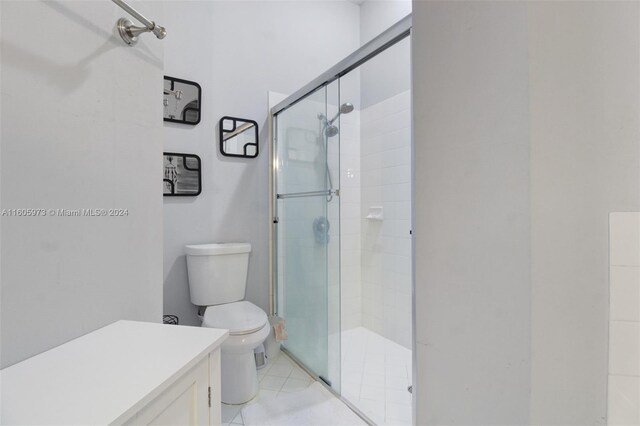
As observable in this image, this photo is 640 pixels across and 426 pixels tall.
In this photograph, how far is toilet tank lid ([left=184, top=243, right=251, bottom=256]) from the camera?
1768 millimetres

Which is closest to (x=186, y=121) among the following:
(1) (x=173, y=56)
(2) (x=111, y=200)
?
(1) (x=173, y=56)

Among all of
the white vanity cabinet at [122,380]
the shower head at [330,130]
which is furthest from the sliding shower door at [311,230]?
the white vanity cabinet at [122,380]

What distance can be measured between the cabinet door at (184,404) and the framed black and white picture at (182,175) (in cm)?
135

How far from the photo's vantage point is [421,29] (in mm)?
580

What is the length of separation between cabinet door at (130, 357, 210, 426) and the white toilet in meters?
0.78

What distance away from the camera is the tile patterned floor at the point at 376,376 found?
149 cm

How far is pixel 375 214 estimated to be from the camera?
2.29 m

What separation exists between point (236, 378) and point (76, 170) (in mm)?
1255

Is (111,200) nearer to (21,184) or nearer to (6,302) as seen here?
(21,184)

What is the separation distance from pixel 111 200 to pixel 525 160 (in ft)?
3.55

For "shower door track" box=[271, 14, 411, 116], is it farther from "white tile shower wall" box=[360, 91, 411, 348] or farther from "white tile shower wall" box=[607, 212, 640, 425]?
"white tile shower wall" box=[607, 212, 640, 425]

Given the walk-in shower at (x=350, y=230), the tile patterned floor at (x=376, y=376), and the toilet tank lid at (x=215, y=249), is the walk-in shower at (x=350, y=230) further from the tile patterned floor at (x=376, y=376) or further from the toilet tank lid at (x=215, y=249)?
the toilet tank lid at (x=215, y=249)

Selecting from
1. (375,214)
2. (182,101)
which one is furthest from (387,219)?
(182,101)

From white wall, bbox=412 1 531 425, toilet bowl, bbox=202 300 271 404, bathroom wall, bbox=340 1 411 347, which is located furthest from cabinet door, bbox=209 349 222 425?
bathroom wall, bbox=340 1 411 347
